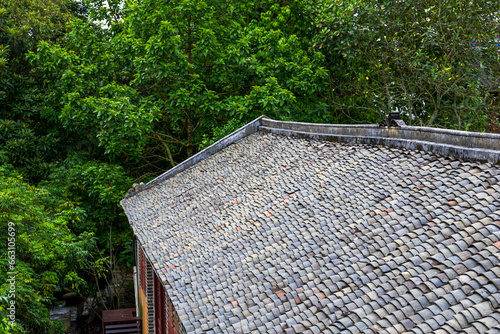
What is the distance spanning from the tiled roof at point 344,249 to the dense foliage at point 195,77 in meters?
6.70

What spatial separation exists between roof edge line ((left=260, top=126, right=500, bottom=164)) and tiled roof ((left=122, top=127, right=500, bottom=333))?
11 centimetres

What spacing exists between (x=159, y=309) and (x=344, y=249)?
7.61 metres

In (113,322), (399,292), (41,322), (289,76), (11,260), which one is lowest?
(113,322)

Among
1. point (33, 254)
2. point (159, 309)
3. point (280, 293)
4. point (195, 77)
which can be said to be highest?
point (195, 77)

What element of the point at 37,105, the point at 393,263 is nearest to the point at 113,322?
the point at 37,105

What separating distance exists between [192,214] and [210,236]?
1.82m

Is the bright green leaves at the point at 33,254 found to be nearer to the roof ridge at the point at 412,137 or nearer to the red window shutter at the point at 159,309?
Answer: the red window shutter at the point at 159,309

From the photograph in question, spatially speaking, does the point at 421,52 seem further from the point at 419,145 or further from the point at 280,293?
the point at 280,293

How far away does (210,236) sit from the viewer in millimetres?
8836

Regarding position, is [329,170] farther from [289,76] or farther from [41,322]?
[289,76]

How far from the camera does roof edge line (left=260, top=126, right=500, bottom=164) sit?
5.98 metres

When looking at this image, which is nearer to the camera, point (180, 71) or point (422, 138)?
point (422, 138)

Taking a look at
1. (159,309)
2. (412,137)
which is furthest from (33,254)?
(412,137)

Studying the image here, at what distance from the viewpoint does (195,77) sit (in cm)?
1695
